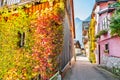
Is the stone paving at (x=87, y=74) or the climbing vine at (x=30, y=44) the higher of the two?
the climbing vine at (x=30, y=44)

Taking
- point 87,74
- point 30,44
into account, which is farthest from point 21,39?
point 87,74

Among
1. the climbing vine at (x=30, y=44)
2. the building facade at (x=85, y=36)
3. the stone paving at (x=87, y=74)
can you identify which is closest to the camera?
the climbing vine at (x=30, y=44)

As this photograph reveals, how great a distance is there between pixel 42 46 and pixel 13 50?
1.64 m

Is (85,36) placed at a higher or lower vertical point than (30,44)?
higher

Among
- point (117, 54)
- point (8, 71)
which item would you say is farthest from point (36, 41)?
point (117, 54)

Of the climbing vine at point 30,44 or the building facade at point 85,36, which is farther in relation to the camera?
the building facade at point 85,36

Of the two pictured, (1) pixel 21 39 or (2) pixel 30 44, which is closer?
(2) pixel 30 44

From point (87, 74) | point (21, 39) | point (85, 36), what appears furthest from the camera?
point (85, 36)

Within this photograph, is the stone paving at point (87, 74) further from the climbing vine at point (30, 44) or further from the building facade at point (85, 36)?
the building facade at point (85, 36)

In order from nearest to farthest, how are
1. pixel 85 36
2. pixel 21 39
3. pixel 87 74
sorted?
1. pixel 21 39
2. pixel 87 74
3. pixel 85 36

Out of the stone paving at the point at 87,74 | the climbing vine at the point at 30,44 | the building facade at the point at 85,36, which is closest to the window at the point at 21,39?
the climbing vine at the point at 30,44

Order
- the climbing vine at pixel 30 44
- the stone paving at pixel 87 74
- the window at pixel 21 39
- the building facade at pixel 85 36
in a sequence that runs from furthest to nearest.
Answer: the building facade at pixel 85 36, the stone paving at pixel 87 74, the window at pixel 21 39, the climbing vine at pixel 30 44

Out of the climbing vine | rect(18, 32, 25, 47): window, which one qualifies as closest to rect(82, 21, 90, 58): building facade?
rect(18, 32, 25, 47): window

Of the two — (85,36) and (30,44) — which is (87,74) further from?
(85,36)
